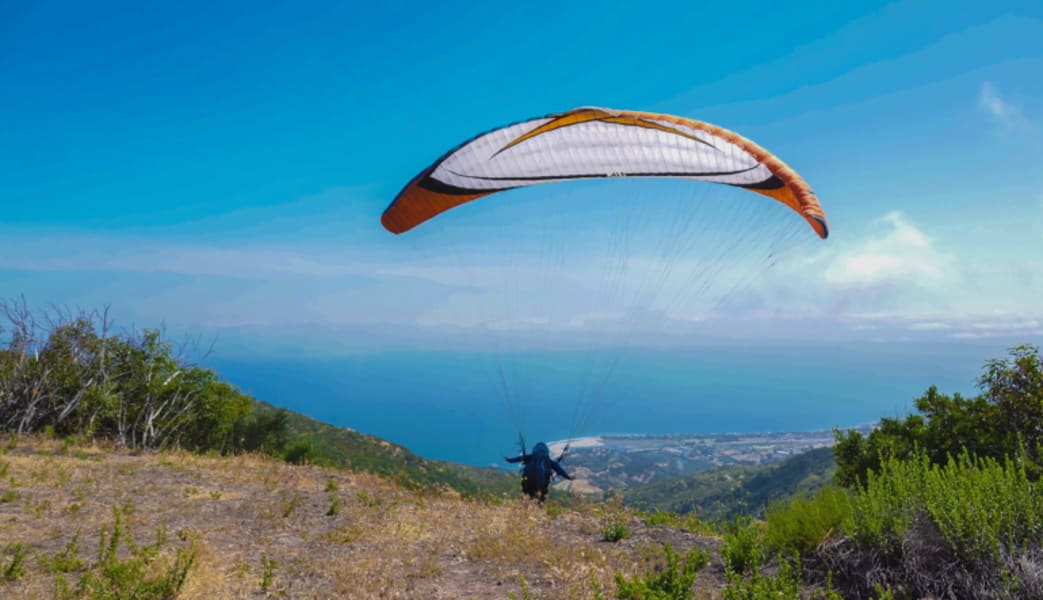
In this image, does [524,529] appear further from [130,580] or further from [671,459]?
[671,459]

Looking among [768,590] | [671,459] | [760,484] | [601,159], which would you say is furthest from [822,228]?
[671,459]

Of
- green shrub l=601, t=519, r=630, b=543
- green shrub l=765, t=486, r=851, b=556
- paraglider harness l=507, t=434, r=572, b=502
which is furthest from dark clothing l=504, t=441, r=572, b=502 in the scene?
green shrub l=765, t=486, r=851, b=556

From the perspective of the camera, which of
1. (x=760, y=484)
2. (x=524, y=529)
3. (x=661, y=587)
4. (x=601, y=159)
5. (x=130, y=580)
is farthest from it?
(x=760, y=484)

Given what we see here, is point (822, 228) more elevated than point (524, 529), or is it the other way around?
point (822, 228)

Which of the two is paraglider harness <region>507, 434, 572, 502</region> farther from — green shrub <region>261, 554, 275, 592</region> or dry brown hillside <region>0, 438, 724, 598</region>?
green shrub <region>261, 554, 275, 592</region>

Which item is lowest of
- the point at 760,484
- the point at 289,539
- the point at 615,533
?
the point at 760,484

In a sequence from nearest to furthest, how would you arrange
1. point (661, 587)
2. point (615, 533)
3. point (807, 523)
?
point (661, 587), point (807, 523), point (615, 533)

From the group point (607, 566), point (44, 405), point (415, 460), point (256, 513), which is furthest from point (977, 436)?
point (415, 460)

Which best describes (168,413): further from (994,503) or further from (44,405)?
(994,503)

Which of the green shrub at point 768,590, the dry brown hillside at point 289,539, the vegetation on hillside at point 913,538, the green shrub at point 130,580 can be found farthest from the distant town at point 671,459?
the green shrub at point 768,590
